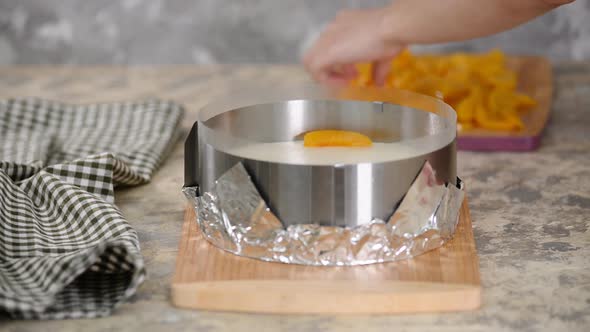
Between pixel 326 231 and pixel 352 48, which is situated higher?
pixel 352 48

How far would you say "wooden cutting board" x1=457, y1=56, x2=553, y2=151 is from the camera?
4.66 feet

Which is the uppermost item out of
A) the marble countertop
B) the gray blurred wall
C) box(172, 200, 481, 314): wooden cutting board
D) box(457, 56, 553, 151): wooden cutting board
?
the gray blurred wall

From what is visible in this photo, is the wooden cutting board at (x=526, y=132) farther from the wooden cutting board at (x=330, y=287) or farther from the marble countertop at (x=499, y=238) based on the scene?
the wooden cutting board at (x=330, y=287)

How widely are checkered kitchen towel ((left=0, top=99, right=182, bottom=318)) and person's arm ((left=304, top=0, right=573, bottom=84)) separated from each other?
1.01 feet

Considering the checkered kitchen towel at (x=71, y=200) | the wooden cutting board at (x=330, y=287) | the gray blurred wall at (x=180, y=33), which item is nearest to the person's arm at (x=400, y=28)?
the checkered kitchen towel at (x=71, y=200)

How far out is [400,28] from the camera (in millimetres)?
1412

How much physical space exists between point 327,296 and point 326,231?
75mm

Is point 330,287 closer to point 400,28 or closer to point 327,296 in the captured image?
point 327,296

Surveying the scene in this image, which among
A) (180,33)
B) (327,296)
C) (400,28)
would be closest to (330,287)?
(327,296)

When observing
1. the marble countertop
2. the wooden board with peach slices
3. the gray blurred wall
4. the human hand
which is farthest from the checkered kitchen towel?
the gray blurred wall

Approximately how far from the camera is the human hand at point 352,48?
4.82ft

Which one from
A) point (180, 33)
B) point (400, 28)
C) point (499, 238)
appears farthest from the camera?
point (180, 33)

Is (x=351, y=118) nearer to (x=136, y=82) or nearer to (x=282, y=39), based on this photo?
(x=136, y=82)

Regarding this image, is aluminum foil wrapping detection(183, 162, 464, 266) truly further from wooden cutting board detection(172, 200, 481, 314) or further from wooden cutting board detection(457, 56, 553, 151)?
wooden cutting board detection(457, 56, 553, 151)
